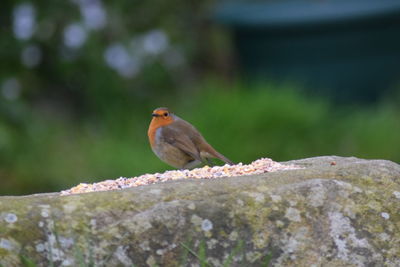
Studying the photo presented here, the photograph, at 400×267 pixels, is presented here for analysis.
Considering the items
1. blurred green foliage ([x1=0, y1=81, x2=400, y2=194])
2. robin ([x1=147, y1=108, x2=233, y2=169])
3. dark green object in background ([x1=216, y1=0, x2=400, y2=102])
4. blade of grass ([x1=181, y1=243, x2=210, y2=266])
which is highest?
dark green object in background ([x1=216, y1=0, x2=400, y2=102])

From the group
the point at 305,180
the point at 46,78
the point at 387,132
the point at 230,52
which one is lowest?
the point at 305,180

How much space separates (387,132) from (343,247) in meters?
5.91

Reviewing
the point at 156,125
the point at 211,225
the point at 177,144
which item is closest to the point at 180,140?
the point at 177,144

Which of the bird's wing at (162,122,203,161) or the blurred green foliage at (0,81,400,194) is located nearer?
the bird's wing at (162,122,203,161)

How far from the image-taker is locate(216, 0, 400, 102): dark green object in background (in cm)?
1038

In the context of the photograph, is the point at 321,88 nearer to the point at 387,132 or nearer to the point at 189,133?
the point at 387,132

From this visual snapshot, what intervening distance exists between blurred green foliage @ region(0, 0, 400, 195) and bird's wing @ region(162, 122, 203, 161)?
202 centimetres

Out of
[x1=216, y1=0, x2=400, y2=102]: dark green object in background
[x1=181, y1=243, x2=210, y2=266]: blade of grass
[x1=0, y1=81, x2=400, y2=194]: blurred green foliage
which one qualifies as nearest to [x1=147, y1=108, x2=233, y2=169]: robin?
[x1=0, y1=81, x2=400, y2=194]: blurred green foliage

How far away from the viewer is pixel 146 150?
28.4 feet

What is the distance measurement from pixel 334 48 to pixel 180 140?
4828 millimetres

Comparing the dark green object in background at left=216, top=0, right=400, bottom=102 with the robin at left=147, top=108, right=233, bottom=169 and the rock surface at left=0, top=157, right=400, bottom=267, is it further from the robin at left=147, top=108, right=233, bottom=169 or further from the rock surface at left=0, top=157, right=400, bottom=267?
the rock surface at left=0, top=157, right=400, bottom=267

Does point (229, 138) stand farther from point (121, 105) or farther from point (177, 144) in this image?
point (177, 144)

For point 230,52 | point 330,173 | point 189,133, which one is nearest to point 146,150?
point 189,133

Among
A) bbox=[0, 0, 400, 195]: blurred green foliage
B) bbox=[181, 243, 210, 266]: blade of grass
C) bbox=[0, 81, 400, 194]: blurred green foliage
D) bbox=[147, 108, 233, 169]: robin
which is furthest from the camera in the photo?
bbox=[0, 0, 400, 195]: blurred green foliage
